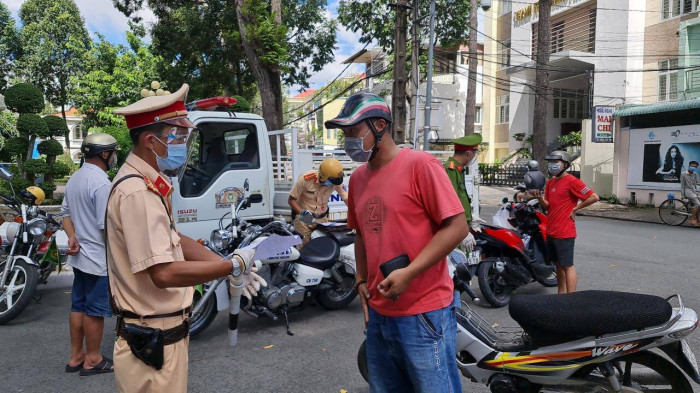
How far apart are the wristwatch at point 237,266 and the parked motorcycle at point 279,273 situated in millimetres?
2422

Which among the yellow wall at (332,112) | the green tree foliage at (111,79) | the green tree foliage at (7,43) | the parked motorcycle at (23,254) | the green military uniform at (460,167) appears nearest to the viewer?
the parked motorcycle at (23,254)

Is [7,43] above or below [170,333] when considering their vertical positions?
above

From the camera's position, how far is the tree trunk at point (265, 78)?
561 inches

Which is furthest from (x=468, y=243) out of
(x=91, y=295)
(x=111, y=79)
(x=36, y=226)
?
(x=111, y=79)

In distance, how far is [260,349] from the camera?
15.4ft

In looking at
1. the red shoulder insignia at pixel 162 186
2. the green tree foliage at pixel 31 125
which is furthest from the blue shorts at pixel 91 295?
the green tree foliage at pixel 31 125

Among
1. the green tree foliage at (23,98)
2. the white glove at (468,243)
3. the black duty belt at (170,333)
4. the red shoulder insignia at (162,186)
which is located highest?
the green tree foliage at (23,98)

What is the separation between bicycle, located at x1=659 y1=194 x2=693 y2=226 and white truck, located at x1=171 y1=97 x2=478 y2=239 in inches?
414

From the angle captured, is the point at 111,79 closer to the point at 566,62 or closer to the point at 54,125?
the point at 54,125

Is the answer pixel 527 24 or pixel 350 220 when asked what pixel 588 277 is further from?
pixel 527 24

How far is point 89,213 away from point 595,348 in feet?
12.3

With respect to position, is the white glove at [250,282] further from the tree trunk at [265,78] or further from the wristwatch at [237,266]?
the tree trunk at [265,78]

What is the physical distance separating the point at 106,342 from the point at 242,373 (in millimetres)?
1566

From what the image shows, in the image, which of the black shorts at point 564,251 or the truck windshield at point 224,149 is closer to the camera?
the black shorts at point 564,251
